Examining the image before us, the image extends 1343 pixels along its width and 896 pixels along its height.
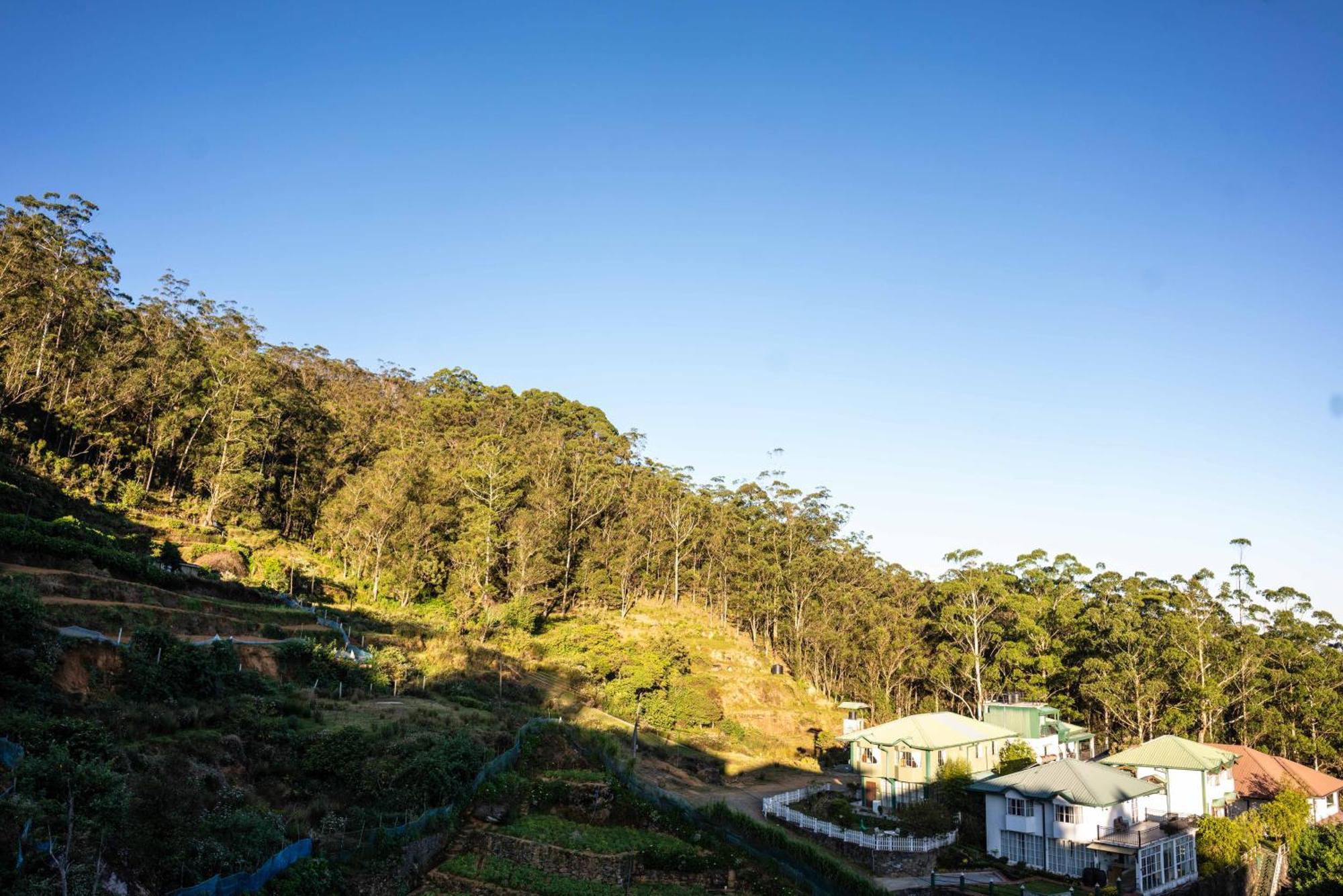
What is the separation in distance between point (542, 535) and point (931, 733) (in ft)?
96.5

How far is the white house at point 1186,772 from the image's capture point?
96.1 ft

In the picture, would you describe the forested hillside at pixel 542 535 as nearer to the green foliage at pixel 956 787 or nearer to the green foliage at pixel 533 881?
the green foliage at pixel 956 787

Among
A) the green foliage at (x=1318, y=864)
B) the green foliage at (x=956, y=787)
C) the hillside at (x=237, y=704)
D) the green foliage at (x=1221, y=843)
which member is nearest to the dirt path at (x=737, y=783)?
the hillside at (x=237, y=704)

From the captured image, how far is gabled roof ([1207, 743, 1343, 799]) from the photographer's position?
1232 inches

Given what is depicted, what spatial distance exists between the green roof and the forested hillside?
56.1ft

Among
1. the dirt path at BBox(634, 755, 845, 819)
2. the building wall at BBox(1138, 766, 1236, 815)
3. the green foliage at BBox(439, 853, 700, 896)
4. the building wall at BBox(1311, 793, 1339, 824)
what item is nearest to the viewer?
the green foliage at BBox(439, 853, 700, 896)

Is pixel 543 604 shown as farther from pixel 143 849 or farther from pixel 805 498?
pixel 143 849

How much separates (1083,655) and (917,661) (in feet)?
32.5

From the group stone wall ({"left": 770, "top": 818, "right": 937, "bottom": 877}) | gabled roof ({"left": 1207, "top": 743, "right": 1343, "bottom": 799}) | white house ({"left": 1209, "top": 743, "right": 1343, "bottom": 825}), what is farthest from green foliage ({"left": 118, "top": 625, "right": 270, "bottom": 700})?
gabled roof ({"left": 1207, "top": 743, "right": 1343, "bottom": 799})

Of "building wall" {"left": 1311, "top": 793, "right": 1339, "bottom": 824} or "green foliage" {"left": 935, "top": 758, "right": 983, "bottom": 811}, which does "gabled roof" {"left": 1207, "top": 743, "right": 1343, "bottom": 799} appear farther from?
"green foliage" {"left": 935, "top": 758, "right": 983, "bottom": 811}

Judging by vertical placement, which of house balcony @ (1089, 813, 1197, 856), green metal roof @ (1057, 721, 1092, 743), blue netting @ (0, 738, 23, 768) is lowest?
house balcony @ (1089, 813, 1197, 856)

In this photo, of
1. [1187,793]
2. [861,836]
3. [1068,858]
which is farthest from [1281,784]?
[861,836]

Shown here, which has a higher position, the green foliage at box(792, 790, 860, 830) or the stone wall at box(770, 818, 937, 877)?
the green foliage at box(792, 790, 860, 830)

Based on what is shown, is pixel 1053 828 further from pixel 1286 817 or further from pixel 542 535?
pixel 542 535
